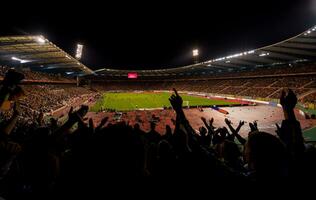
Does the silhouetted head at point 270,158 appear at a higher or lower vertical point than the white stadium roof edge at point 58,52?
lower

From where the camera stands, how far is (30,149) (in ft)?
9.07

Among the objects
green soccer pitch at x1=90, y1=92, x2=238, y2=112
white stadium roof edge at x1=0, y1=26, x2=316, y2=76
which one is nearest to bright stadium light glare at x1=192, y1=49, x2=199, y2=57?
white stadium roof edge at x1=0, y1=26, x2=316, y2=76

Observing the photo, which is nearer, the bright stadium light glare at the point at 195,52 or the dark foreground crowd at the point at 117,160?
the dark foreground crowd at the point at 117,160

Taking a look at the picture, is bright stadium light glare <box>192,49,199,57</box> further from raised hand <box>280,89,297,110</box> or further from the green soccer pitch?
raised hand <box>280,89,297,110</box>

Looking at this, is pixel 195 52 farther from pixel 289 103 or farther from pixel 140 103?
pixel 289 103

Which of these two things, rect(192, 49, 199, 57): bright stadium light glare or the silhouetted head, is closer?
the silhouetted head


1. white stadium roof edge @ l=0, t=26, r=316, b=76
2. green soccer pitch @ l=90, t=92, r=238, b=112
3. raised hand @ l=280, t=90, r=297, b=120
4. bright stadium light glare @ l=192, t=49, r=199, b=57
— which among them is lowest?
green soccer pitch @ l=90, t=92, r=238, b=112

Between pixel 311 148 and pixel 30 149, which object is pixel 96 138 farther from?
pixel 311 148

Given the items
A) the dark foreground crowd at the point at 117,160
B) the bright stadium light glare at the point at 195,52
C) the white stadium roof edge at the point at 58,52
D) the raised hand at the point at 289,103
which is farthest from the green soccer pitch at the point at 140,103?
the bright stadium light glare at the point at 195,52

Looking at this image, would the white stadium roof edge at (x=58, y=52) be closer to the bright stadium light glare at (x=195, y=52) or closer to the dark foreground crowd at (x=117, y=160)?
the bright stadium light glare at (x=195, y=52)

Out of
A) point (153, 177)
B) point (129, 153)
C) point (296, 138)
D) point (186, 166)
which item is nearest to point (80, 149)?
point (129, 153)

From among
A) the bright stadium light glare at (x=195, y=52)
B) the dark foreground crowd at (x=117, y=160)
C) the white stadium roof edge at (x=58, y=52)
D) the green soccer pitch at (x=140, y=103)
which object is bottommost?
the green soccer pitch at (x=140, y=103)

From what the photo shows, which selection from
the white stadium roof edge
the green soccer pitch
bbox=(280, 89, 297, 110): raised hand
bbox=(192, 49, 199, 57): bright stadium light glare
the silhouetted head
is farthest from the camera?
bbox=(192, 49, 199, 57): bright stadium light glare

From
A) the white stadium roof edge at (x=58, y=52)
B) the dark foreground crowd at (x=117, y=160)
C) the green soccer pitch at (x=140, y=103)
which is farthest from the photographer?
the green soccer pitch at (x=140, y=103)
